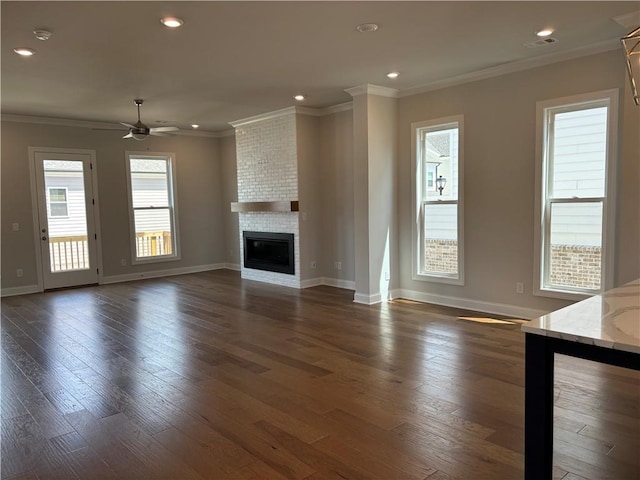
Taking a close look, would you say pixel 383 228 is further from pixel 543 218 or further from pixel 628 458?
pixel 628 458

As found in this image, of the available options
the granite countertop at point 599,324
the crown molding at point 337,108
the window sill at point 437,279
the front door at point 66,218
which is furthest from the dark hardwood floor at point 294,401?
the crown molding at point 337,108

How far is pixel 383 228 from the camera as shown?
5984mm

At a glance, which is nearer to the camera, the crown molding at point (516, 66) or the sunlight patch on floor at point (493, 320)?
the crown molding at point (516, 66)

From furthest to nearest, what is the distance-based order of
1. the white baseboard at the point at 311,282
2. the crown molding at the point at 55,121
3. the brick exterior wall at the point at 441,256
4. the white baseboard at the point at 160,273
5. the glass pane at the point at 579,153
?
1. the white baseboard at the point at 160,273
2. the white baseboard at the point at 311,282
3. the crown molding at the point at 55,121
4. the brick exterior wall at the point at 441,256
5. the glass pane at the point at 579,153

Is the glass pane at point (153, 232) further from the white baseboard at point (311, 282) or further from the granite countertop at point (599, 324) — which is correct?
the granite countertop at point (599, 324)

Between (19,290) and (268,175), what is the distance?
4374 millimetres

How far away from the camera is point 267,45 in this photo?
13.2 feet

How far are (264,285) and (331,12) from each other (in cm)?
500

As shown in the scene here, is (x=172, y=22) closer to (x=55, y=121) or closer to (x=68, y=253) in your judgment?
(x=55, y=121)

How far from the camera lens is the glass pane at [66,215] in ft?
24.4

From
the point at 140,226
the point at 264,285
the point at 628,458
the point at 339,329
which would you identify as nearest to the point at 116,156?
the point at 140,226

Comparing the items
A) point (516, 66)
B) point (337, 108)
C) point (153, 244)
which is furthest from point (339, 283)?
point (516, 66)

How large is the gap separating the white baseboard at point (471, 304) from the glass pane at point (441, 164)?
128 cm

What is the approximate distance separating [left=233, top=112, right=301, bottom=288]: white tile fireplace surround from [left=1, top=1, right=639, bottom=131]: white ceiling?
1177 mm
